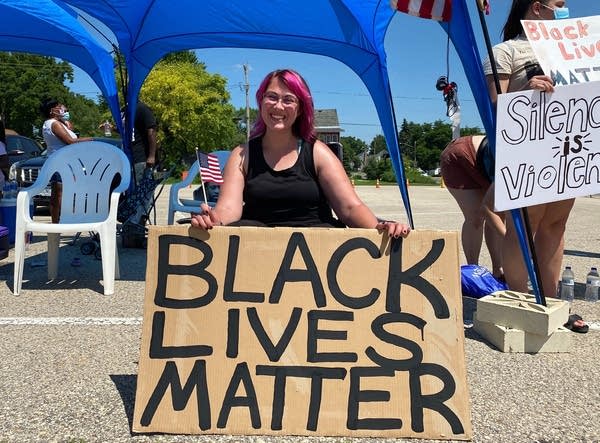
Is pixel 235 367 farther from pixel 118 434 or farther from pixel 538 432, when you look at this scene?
pixel 538 432

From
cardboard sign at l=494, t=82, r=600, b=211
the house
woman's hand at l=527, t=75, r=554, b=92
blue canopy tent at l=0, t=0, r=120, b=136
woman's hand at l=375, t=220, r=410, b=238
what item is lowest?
woman's hand at l=375, t=220, r=410, b=238

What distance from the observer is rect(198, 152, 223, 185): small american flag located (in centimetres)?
514

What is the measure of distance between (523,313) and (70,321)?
2701 mm

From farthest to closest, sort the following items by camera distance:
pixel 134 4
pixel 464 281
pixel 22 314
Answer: pixel 134 4 < pixel 464 281 < pixel 22 314

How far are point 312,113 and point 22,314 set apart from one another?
236 cm

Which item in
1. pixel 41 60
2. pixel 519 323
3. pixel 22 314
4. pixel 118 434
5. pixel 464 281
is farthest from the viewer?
pixel 41 60

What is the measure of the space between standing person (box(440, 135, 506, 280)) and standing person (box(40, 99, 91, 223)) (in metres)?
4.19

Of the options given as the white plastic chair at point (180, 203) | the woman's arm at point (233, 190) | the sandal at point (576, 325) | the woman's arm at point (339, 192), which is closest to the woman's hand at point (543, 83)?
the woman's arm at point (339, 192)

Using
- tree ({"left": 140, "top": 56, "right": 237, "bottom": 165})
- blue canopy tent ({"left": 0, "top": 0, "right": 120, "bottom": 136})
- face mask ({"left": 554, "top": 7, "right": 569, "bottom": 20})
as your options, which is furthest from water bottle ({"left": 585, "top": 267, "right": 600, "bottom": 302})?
tree ({"left": 140, "top": 56, "right": 237, "bottom": 165})

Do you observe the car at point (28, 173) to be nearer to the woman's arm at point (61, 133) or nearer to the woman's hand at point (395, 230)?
the woman's arm at point (61, 133)

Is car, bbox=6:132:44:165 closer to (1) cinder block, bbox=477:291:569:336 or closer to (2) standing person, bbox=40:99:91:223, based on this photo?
(2) standing person, bbox=40:99:91:223

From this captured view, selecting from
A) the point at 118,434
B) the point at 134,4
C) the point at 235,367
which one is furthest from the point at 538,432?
the point at 134,4

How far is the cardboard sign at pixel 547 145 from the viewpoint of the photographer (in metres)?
2.64

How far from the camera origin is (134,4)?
5320 millimetres
